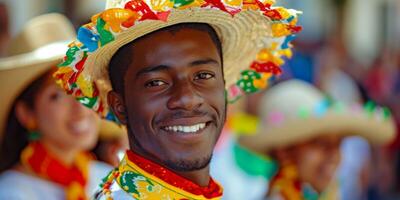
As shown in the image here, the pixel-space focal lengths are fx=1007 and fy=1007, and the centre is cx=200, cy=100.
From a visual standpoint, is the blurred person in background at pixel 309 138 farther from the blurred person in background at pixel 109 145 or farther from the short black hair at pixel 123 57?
the short black hair at pixel 123 57

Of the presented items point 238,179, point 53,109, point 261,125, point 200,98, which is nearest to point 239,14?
point 200,98

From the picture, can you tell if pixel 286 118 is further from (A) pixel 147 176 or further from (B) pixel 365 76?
(B) pixel 365 76

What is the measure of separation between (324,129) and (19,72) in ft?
6.34

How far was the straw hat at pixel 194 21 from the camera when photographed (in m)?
3.08

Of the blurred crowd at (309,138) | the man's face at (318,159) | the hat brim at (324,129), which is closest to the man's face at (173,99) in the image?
the blurred crowd at (309,138)

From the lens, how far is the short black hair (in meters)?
3.32

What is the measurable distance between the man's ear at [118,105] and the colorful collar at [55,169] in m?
1.53

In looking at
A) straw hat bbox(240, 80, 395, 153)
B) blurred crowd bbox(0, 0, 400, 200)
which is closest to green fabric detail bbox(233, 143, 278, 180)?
blurred crowd bbox(0, 0, 400, 200)

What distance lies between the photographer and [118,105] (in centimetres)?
345

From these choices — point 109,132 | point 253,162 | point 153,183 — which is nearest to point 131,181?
point 153,183

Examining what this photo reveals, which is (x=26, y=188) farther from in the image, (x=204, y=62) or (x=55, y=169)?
(x=204, y=62)

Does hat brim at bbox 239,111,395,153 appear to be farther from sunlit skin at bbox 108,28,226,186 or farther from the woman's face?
sunlit skin at bbox 108,28,226,186

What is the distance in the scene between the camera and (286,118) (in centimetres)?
619

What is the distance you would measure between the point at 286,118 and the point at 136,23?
318 cm
